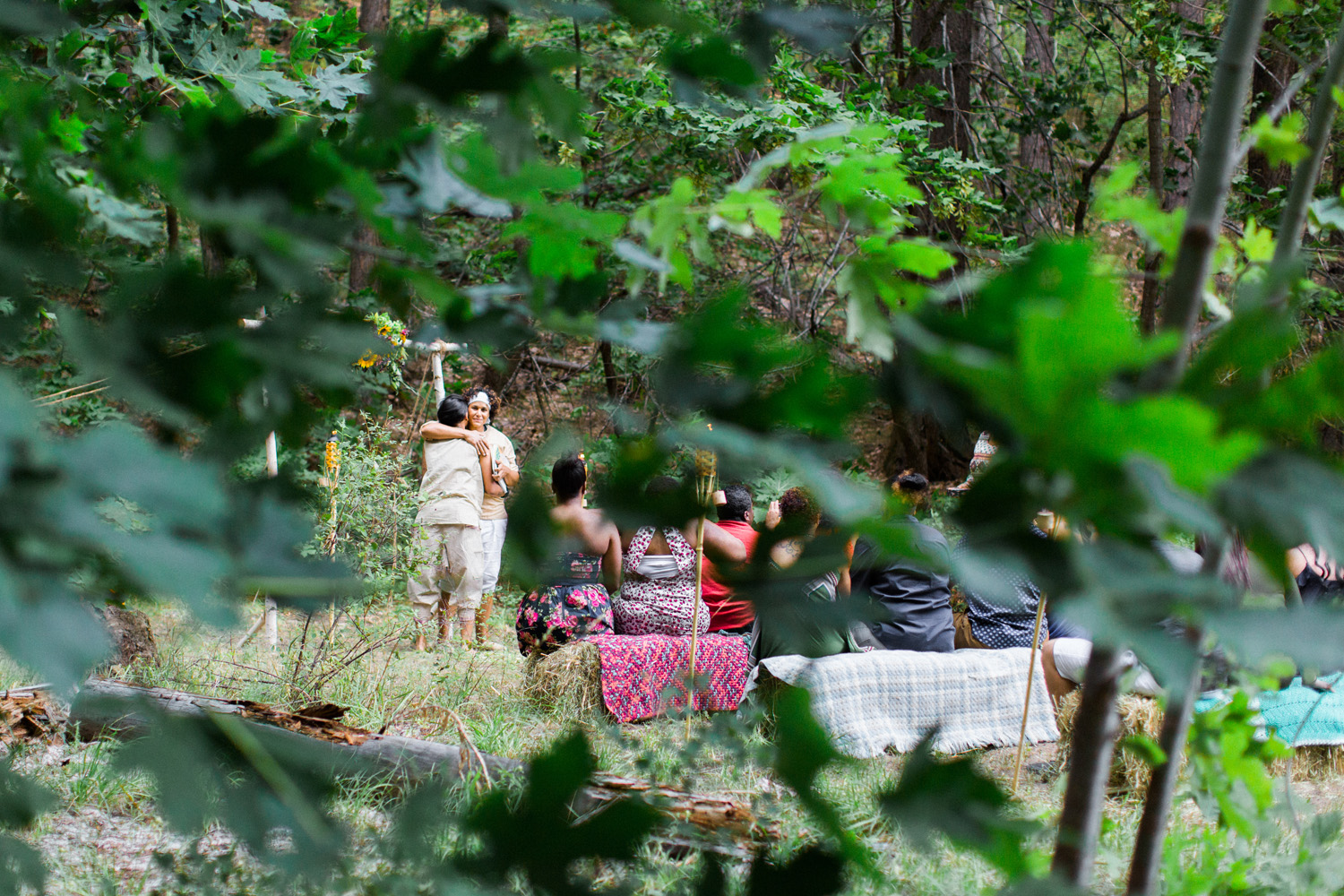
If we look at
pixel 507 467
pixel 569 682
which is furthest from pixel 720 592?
pixel 507 467

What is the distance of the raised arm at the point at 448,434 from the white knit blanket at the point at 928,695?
2.48 metres

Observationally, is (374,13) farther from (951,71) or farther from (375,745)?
(375,745)

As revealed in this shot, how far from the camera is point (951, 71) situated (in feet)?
24.5

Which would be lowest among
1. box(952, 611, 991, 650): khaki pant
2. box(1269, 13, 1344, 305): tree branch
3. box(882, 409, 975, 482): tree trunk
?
box(882, 409, 975, 482): tree trunk

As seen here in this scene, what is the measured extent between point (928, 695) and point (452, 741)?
181 cm

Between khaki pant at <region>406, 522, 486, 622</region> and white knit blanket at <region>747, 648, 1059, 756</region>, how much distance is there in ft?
7.47

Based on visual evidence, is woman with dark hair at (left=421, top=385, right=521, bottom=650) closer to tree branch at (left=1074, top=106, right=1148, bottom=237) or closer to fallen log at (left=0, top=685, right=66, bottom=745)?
fallen log at (left=0, top=685, right=66, bottom=745)

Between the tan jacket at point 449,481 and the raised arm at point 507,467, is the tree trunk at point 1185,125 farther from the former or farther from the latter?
the tan jacket at point 449,481

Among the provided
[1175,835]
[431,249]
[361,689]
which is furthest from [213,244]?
[361,689]

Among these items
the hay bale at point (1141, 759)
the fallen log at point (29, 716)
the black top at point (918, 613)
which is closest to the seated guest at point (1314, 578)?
the hay bale at point (1141, 759)

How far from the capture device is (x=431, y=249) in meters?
0.52

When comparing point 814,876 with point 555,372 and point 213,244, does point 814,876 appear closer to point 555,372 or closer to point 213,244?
point 213,244

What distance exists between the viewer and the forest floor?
229cm

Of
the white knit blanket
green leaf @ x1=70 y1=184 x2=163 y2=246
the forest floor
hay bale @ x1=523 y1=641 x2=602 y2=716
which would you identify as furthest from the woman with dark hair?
green leaf @ x1=70 y1=184 x2=163 y2=246
